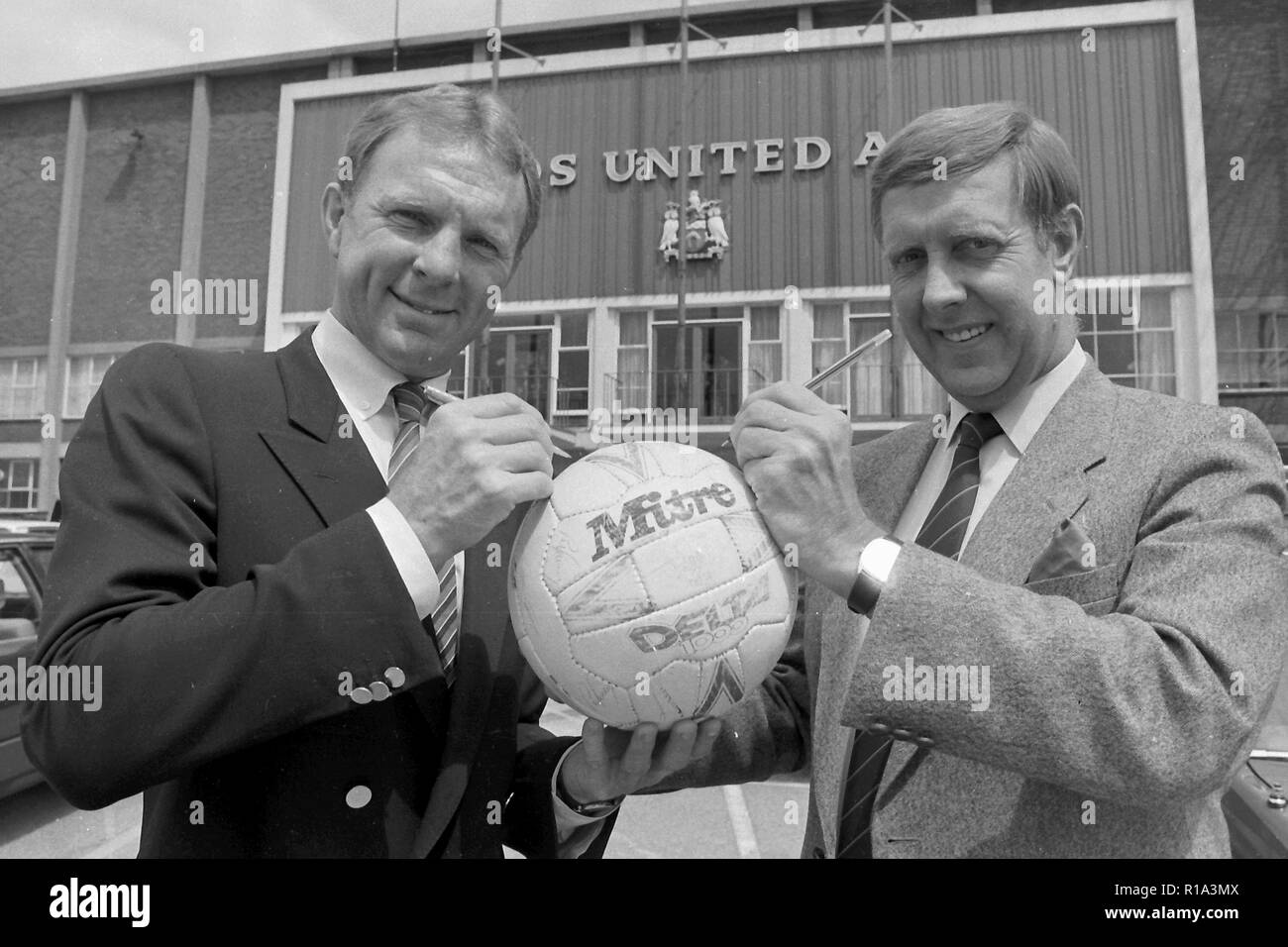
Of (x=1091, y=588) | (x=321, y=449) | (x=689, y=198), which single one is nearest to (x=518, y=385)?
(x=321, y=449)

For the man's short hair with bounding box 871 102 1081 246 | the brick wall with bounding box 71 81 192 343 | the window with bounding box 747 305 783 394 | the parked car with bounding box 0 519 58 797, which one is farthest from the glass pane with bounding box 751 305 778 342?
the parked car with bounding box 0 519 58 797

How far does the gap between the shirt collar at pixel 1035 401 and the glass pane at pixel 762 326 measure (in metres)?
0.40

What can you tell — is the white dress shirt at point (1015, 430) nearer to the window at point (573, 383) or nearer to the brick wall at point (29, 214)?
the window at point (573, 383)

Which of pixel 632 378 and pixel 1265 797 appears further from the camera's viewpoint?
pixel 1265 797

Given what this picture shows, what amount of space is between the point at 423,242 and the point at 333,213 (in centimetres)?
22

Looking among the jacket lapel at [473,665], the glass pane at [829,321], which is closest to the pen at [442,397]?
the jacket lapel at [473,665]

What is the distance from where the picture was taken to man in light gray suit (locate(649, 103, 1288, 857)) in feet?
2.85

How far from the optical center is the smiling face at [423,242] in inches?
43.0

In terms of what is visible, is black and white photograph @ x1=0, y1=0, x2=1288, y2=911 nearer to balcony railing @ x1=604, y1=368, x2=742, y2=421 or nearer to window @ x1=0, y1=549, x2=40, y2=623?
balcony railing @ x1=604, y1=368, x2=742, y2=421

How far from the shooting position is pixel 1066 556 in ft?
3.33

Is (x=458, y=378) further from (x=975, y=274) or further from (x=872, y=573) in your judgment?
(x=975, y=274)

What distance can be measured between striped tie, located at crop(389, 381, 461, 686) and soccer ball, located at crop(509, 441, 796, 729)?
0.52ft
